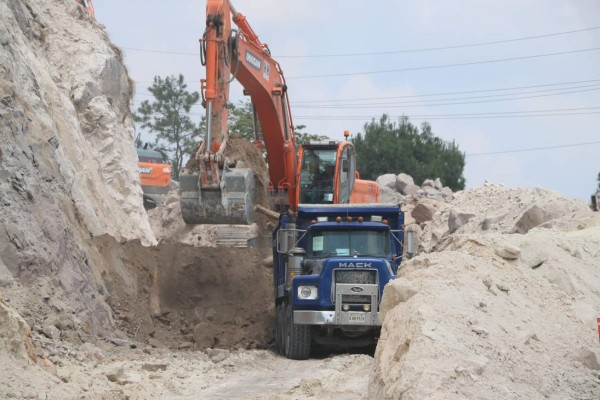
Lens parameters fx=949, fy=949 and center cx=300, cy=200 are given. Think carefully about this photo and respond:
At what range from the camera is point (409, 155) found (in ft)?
219

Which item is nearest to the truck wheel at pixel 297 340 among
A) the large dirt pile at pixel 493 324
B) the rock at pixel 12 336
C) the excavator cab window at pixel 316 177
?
the large dirt pile at pixel 493 324

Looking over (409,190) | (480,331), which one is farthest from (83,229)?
(409,190)

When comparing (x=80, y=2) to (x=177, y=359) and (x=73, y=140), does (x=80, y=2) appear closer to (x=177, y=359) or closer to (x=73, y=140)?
(x=73, y=140)

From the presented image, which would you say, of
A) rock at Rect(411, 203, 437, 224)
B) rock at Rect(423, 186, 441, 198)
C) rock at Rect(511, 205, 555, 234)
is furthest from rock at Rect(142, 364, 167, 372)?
rock at Rect(423, 186, 441, 198)

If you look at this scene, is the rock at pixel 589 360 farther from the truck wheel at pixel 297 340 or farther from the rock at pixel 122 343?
the rock at pixel 122 343

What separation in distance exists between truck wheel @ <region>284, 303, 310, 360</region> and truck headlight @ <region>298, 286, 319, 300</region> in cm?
38

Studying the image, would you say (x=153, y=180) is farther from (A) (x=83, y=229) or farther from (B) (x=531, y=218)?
(A) (x=83, y=229)

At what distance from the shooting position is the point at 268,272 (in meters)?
24.0

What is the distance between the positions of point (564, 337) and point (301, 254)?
257 inches

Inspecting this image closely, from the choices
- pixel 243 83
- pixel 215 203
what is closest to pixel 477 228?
pixel 243 83

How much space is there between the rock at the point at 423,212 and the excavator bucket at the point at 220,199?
2090cm

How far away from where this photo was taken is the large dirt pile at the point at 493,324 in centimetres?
940

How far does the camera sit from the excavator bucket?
55.5 feet

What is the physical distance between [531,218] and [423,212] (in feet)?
32.1
